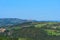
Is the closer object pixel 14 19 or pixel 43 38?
pixel 43 38

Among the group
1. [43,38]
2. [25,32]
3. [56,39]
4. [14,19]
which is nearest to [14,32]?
[25,32]

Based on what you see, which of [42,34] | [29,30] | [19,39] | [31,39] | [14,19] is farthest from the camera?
[14,19]

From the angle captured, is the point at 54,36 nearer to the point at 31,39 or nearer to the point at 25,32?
the point at 31,39

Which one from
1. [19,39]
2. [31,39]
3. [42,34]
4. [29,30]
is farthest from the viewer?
[29,30]

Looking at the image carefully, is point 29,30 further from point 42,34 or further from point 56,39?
point 56,39

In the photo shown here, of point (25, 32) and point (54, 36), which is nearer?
point (54, 36)

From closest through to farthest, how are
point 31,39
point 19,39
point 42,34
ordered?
point 19,39, point 31,39, point 42,34

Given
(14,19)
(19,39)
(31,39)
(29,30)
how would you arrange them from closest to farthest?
1. (19,39)
2. (31,39)
3. (29,30)
4. (14,19)

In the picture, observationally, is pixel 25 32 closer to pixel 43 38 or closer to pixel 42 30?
pixel 42 30
